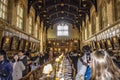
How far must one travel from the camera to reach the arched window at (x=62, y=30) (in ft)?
134

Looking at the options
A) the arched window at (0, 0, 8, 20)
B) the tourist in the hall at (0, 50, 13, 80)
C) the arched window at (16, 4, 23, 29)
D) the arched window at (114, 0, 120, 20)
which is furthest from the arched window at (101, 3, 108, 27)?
the tourist in the hall at (0, 50, 13, 80)

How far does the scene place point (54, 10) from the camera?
30438 millimetres

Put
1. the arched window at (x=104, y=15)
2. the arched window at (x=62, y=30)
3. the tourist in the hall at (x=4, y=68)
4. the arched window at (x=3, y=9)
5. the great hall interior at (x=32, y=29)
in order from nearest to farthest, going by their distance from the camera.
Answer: the tourist in the hall at (x=4, y=68) < the great hall interior at (x=32, y=29) < the arched window at (x=3, y=9) < the arched window at (x=104, y=15) < the arched window at (x=62, y=30)

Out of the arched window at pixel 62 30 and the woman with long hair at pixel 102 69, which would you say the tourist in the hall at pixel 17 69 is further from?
the arched window at pixel 62 30

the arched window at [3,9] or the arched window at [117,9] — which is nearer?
the arched window at [3,9]

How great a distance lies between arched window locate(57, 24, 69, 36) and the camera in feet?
134

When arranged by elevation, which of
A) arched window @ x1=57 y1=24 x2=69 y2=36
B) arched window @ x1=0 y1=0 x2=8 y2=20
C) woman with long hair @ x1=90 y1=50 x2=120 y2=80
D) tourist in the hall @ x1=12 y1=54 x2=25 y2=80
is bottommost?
tourist in the hall @ x1=12 y1=54 x2=25 y2=80

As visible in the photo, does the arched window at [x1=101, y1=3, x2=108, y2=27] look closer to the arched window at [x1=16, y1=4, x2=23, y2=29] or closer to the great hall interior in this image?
the great hall interior

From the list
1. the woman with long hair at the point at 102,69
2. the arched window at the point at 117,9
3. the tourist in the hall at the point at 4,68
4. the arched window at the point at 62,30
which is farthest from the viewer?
the arched window at the point at 62,30

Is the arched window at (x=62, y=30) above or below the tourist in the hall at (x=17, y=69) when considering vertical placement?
above

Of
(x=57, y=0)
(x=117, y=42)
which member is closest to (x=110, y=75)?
(x=117, y=42)

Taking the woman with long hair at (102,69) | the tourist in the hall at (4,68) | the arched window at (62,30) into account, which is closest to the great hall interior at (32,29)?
the tourist in the hall at (4,68)

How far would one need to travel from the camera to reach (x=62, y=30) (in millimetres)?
40875

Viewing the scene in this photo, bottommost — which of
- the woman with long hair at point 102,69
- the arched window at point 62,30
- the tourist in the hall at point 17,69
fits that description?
the tourist in the hall at point 17,69
